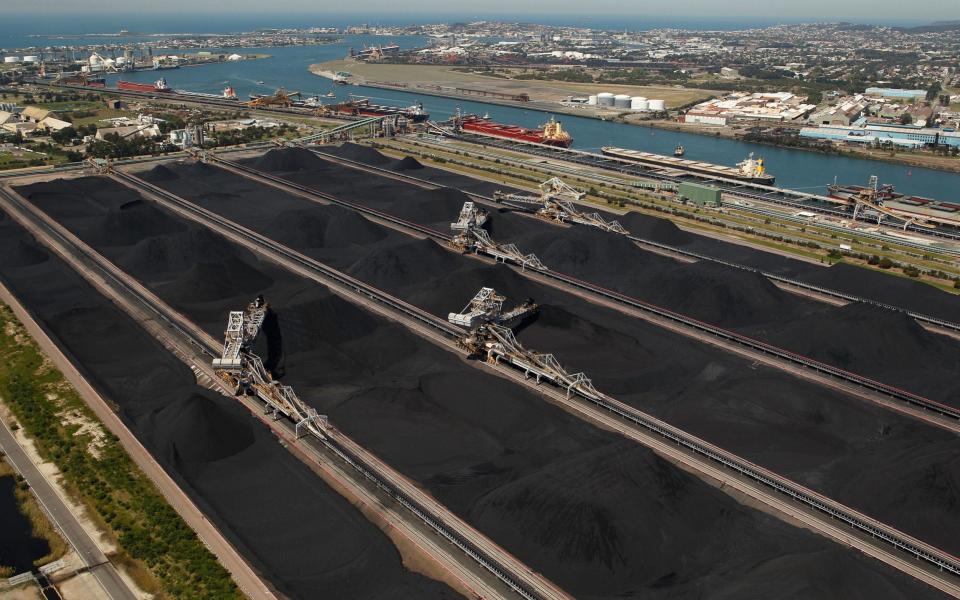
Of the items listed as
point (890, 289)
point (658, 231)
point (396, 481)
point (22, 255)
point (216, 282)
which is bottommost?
point (396, 481)

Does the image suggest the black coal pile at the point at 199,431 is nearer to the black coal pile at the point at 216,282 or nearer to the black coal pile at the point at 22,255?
the black coal pile at the point at 216,282

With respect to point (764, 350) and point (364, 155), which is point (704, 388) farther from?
point (364, 155)

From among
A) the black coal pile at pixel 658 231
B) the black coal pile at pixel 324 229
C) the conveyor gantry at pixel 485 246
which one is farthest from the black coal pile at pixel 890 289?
the black coal pile at pixel 324 229

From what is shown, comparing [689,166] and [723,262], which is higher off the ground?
[689,166]

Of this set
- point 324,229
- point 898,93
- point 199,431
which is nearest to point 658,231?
point 324,229

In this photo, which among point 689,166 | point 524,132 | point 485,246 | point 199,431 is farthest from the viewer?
point 524,132

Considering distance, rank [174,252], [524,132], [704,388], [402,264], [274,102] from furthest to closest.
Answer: [274,102]
[524,132]
[174,252]
[402,264]
[704,388]

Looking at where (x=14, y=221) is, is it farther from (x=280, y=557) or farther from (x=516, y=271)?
(x=280, y=557)
